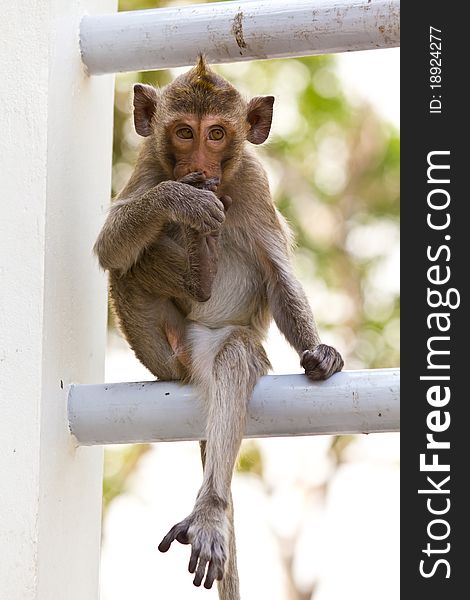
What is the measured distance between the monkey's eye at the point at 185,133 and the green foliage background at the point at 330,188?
615cm

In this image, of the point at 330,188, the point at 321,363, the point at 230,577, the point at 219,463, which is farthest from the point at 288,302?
the point at 330,188

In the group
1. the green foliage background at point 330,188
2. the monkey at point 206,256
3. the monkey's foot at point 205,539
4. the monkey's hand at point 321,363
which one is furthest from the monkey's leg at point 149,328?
the green foliage background at point 330,188

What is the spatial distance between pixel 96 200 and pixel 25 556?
3.85 ft

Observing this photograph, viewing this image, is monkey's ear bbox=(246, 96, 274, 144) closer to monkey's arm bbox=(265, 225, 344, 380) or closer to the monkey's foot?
monkey's arm bbox=(265, 225, 344, 380)

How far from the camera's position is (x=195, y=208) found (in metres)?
3.62

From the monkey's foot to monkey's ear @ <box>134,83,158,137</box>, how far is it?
4.73 ft

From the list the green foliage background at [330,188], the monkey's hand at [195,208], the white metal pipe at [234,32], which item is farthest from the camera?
the green foliage background at [330,188]

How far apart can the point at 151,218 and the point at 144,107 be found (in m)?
0.54

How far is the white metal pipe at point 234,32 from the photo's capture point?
3271 mm

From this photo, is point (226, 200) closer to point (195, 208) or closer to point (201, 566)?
point (195, 208)

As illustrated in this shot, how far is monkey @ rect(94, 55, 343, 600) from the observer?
348cm

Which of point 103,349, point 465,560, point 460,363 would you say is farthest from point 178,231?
point 465,560

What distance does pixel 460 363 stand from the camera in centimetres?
295

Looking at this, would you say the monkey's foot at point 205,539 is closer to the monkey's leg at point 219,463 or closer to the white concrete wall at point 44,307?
the monkey's leg at point 219,463
